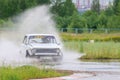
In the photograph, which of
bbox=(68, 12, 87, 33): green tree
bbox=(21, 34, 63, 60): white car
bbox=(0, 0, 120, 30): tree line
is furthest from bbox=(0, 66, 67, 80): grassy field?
bbox=(0, 0, 120, 30): tree line

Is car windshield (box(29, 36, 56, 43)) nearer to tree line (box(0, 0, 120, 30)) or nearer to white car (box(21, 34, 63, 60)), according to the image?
white car (box(21, 34, 63, 60))

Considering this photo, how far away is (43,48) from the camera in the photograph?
32.8 m

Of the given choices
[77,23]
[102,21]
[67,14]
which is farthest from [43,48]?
[67,14]

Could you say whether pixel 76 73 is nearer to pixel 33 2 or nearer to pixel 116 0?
pixel 33 2

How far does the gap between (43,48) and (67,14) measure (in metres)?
87.0

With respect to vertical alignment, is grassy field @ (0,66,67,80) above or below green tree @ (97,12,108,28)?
below

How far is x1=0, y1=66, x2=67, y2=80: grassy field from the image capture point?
63.6 feet

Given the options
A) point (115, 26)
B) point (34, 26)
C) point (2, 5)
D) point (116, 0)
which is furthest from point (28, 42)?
point (116, 0)

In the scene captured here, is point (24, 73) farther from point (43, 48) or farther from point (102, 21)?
point (102, 21)

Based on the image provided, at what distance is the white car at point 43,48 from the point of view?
3281cm

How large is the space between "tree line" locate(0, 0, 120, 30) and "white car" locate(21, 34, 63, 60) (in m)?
57.3

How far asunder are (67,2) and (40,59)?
91856 millimetres

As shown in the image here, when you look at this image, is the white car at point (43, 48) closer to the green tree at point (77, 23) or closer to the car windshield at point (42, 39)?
the car windshield at point (42, 39)

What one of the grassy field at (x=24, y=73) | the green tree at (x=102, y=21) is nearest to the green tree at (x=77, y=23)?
the green tree at (x=102, y=21)
